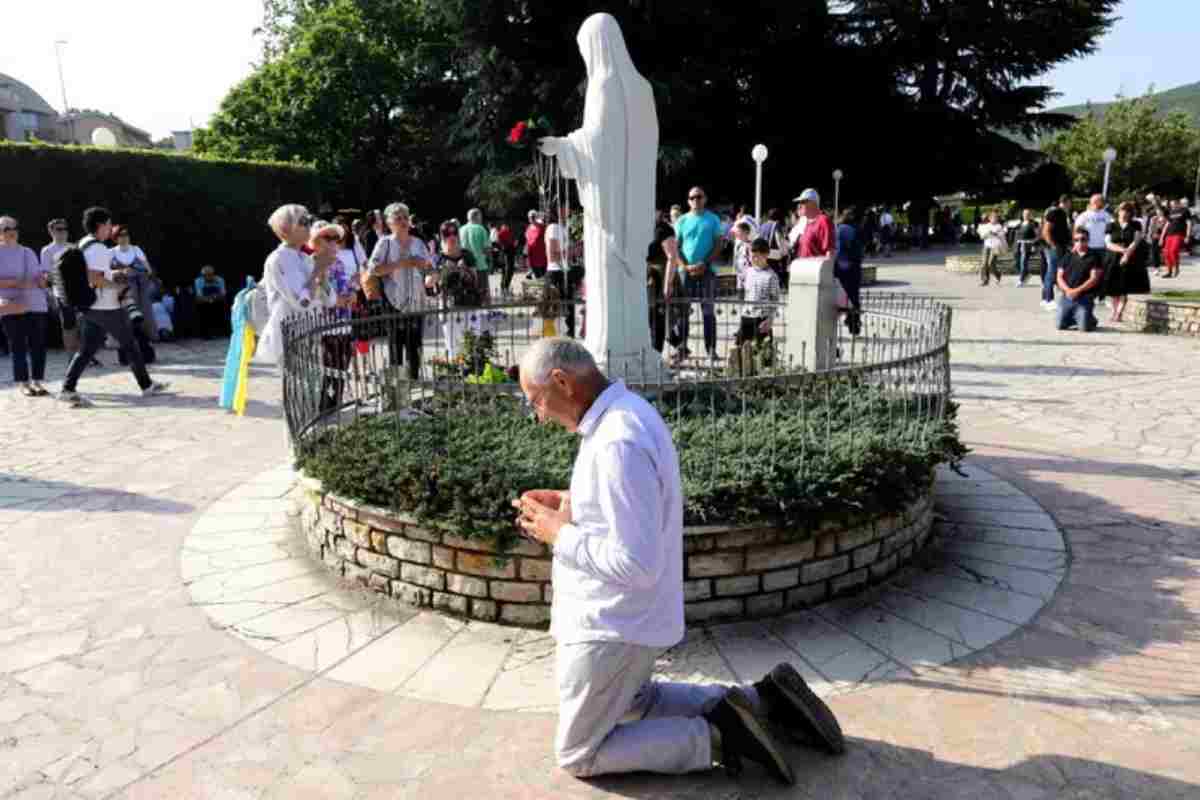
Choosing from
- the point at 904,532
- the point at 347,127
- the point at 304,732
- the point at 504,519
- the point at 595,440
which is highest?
the point at 347,127

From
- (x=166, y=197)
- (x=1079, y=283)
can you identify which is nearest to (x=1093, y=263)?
(x=1079, y=283)

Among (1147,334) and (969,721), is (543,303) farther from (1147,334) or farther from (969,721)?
(1147,334)

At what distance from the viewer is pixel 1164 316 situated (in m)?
13.0

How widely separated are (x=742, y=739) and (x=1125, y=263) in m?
13.7

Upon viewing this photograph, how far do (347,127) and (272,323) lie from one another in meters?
29.5

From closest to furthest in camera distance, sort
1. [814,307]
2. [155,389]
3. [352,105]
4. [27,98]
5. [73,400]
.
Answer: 1. [814,307]
2. [73,400]
3. [155,389]
4. [352,105]
5. [27,98]

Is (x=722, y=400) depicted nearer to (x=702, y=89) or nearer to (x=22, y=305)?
(x=22, y=305)

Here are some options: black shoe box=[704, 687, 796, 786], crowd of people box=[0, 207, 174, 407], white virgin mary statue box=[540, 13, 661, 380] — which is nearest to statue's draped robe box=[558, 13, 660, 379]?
white virgin mary statue box=[540, 13, 661, 380]

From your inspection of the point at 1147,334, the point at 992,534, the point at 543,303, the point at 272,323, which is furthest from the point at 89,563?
the point at 1147,334

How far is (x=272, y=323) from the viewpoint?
6.77 meters

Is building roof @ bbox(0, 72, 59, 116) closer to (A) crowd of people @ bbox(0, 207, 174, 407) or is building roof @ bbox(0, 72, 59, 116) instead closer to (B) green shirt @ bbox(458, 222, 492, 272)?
(B) green shirt @ bbox(458, 222, 492, 272)

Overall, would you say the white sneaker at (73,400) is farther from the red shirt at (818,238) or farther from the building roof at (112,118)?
the building roof at (112,118)

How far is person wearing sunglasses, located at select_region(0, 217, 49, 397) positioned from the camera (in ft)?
29.8

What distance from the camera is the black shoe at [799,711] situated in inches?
124
